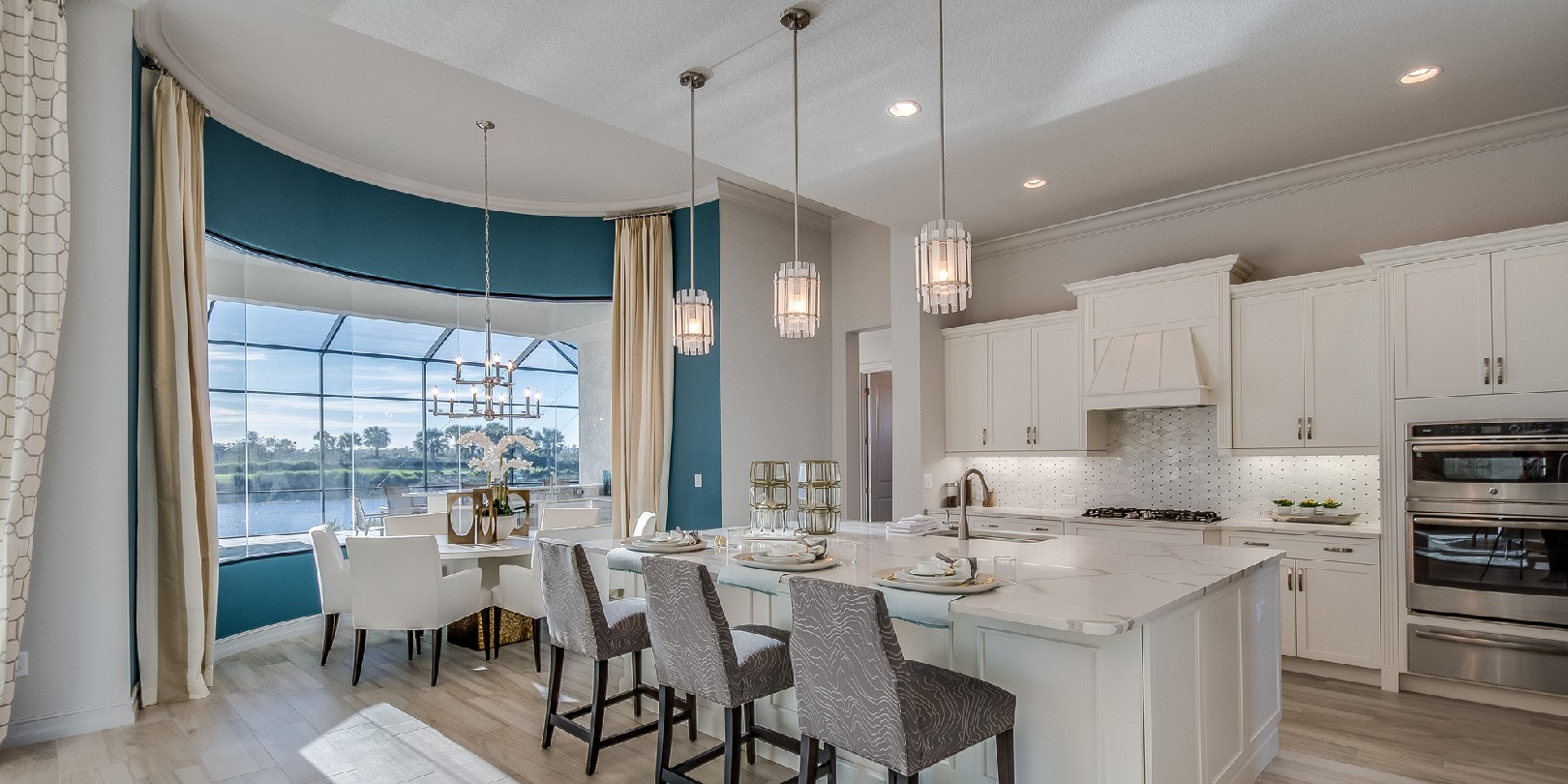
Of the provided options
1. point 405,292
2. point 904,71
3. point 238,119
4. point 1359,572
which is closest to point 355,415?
point 405,292

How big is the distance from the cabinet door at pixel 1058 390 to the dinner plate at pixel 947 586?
335cm

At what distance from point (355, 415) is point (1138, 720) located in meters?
5.66

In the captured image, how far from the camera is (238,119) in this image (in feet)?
15.9

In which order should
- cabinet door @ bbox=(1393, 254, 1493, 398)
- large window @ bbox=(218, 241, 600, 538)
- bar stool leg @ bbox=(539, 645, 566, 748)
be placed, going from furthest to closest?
1. large window @ bbox=(218, 241, 600, 538)
2. cabinet door @ bbox=(1393, 254, 1493, 398)
3. bar stool leg @ bbox=(539, 645, 566, 748)

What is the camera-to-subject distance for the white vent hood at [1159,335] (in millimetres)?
4820

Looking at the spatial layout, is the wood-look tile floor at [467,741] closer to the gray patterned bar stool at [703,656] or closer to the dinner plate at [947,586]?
the gray patterned bar stool at [703,656]

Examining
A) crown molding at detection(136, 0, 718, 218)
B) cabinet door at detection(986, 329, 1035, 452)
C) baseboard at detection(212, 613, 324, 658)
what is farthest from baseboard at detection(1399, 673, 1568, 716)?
baseboard at detection(212, 613, 324, 658)

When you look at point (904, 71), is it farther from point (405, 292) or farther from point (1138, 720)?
point (405, 292)

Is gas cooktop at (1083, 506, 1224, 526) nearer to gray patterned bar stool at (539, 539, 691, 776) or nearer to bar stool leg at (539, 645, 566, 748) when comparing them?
gray patterned bar stool at (539, 539, 691, 776)

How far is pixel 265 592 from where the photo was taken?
5.39 meters

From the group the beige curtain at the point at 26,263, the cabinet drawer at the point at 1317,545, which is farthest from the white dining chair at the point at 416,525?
the cabinet drawer at the point at 1317,545

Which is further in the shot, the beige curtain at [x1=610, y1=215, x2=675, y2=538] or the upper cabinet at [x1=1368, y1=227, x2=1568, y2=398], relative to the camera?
the beige curtain at [x1=610, y1=215, x2=675, y2=538]

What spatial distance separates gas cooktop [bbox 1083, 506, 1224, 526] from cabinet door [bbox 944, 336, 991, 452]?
0.96 meters

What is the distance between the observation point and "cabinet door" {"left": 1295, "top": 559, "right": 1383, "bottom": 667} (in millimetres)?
4152
